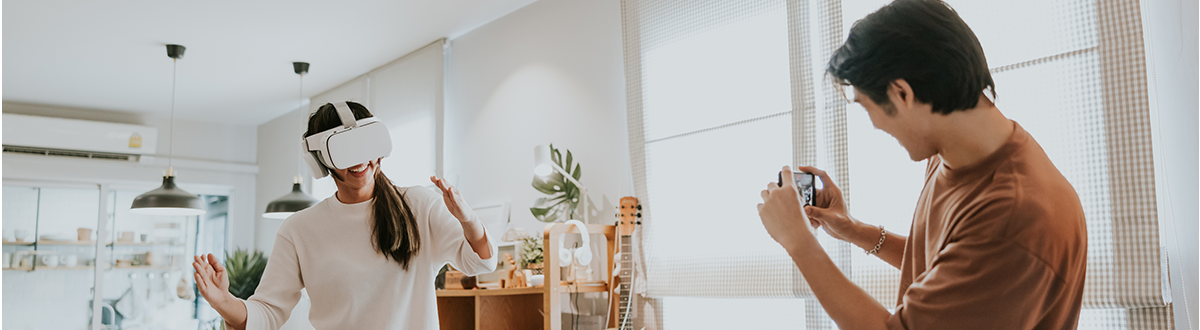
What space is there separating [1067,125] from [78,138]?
683 centimetres

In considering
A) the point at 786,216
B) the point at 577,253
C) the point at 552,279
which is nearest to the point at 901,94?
the point at 786,216

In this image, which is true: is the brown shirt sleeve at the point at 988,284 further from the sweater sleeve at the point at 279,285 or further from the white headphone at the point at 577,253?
the white headphone at the point at 577,253

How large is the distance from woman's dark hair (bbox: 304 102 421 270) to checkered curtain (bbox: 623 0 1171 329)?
136 cm

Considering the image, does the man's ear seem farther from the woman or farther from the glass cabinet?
the glass cabinet

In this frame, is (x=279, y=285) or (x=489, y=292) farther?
(x=489, y=292)

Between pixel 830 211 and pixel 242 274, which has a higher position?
pixel 830 211

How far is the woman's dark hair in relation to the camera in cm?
161

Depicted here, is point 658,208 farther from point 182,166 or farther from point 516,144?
point 182,166

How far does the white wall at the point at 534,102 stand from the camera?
346 centimetres

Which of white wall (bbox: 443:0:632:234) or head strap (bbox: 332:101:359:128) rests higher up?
white wall (bbox: 443:0:632:234)

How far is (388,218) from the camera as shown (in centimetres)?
164

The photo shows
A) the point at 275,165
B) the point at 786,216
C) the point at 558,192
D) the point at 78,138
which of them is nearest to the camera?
the point at 786,216

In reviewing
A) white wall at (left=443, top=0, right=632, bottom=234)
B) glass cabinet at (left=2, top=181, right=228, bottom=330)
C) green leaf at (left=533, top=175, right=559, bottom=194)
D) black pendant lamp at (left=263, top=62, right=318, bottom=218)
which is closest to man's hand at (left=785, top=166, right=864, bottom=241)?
white wall at (left=443, top=0, right=632, bottom=234)

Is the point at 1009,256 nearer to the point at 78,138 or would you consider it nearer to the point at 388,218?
the point at 388,218
